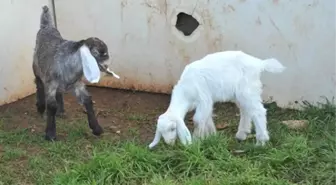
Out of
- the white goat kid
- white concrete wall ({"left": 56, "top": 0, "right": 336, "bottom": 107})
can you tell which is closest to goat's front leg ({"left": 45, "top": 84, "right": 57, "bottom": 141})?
the white goat kid

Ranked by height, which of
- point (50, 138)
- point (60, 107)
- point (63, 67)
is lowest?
point (50, 138)

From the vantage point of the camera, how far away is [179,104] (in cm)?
486

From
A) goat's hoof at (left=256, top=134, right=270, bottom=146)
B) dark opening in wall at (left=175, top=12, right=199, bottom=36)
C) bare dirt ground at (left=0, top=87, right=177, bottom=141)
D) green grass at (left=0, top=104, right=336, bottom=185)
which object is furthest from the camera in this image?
dark opening in wall at (left=175, top=12, right=199, bottom=36)

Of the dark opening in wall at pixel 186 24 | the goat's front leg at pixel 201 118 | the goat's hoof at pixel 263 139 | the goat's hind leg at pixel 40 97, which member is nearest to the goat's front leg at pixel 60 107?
the goat's hind leg at pixel 40 97

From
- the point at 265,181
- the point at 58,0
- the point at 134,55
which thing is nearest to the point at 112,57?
the point at 134,55

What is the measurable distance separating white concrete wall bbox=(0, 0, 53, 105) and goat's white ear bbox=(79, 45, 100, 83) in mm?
1736

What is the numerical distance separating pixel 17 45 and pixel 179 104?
8.45 feet

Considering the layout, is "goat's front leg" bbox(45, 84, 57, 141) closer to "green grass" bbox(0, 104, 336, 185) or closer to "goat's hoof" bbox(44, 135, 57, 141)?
"goat's hoof" bbox(44, 135, 57, 141)

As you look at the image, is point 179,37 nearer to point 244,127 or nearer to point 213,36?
point 213,36

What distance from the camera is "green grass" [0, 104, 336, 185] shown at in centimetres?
434

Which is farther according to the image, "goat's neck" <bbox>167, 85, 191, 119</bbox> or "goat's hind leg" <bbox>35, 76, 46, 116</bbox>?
"goat's hind leg" <bbox>35, 76, 46, 116</bbox>

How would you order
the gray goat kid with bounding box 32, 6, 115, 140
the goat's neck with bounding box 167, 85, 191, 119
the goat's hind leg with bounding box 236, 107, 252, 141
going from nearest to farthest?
the goat's neck with bounding box 167, 85, 191, 119
the goat's hind leg with bounding box 236, 107, 252, 141
the gray goat kid with bounding box 32, 6, 115, 140

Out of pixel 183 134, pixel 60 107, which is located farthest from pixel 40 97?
pixel 183 134

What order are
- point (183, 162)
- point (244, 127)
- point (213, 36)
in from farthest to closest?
point (213, 36) < point (244, 127) < point (183, 162)
